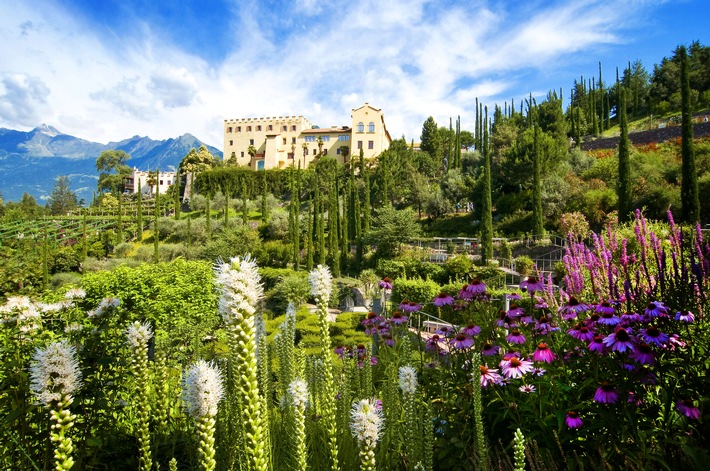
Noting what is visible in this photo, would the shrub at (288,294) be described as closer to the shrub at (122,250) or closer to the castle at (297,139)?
the shrub at (122,250)

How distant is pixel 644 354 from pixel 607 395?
330mm

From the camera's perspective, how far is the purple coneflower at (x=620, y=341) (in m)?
2.34

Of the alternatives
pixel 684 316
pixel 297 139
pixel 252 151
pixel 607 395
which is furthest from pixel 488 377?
pixel 252 151

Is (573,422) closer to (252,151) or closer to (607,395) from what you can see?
(607,395)

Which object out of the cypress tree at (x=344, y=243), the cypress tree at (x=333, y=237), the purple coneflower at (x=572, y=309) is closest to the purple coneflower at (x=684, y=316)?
the purple coneflower at (x=572, y=309)

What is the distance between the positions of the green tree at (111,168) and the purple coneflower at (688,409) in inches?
3324

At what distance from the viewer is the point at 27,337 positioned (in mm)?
3588

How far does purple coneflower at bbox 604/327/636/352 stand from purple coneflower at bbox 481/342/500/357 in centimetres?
84

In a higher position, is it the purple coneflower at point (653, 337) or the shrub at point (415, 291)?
the purple coneflower at point (653, 337)

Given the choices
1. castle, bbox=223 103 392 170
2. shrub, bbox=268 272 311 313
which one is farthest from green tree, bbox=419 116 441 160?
shrub, bbox=268 272 311 313

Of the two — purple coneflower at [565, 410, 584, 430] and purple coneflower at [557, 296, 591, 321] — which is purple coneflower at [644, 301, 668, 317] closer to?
purple coneflower at [557, 296, 591, 321]

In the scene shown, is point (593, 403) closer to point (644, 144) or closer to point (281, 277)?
point (281, 277)

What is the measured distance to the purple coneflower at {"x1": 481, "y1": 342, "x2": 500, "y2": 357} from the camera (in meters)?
3.07

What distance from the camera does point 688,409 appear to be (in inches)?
85.4
